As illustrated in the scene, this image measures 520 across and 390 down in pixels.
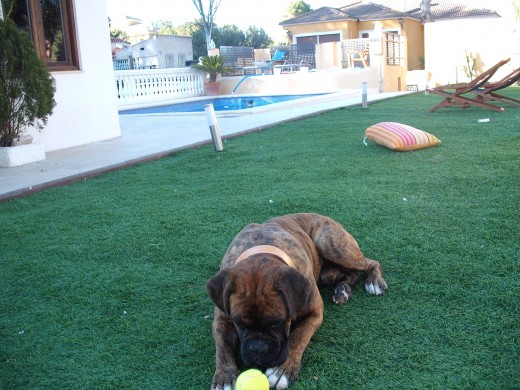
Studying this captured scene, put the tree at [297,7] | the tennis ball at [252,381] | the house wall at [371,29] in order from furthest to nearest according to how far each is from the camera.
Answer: the tree at [297,7] < the house wall at [371,29] < the tennis ball at [252,381]

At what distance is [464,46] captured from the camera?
26.0m

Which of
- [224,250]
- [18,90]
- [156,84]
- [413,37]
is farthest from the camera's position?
[413,37]

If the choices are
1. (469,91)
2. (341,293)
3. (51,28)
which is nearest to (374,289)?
(341,293)

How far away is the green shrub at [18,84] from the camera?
328 inches

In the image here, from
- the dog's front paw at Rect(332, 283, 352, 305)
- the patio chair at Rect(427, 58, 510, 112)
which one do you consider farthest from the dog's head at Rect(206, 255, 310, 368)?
the patio chair at Rect(427, 58, 510, 112)

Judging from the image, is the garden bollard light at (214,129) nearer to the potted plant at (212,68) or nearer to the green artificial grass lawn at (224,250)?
the green artificial grass lawn at (224,250)

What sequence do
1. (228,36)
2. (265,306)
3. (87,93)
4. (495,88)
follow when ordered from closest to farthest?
(265,306)
(87,93)
(495,88)
(228,36)

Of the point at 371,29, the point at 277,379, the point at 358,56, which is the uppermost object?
the point at 371,29

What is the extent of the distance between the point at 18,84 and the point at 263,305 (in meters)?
7.28

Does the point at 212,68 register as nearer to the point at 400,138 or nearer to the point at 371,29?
the point at 400,138

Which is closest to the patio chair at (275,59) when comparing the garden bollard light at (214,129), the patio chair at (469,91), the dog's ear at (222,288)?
the patio chair at (469,91)

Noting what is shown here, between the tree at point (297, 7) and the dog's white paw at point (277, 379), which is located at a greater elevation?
the tree at point (297, 7)

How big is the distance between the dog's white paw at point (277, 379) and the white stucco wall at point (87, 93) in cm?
852

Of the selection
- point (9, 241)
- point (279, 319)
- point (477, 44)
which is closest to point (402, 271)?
point (279, 319)
